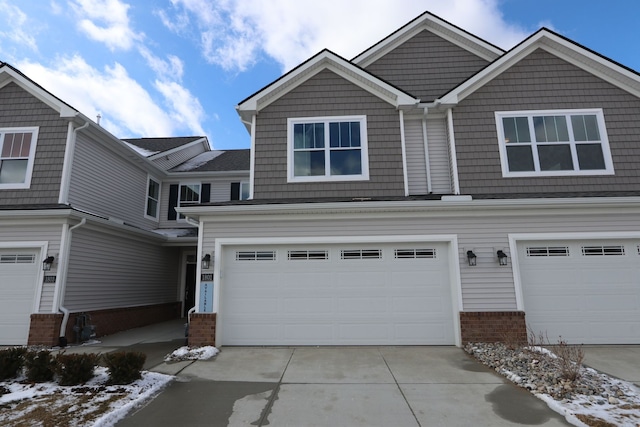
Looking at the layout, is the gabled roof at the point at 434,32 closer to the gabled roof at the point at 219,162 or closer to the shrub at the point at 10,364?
the gabled roof at the point at 219,162

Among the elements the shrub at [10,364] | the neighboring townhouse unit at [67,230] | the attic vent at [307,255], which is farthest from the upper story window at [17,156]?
the attic vent at [307,255]

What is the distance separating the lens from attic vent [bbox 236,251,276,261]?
8.22 meters

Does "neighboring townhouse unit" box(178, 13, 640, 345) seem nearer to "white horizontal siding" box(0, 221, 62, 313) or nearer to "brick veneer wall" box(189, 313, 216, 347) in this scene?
"brick veneer wall" box(189, 313, 216, 347)

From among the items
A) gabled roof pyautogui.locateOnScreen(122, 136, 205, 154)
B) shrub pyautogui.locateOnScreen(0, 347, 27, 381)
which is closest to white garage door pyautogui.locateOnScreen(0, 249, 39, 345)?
shrub pyautogui.locateOnScreen(0, 347, 27, 381)

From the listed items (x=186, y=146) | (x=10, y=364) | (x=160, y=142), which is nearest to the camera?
(x=10, y=364)

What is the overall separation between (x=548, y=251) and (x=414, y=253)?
300cm

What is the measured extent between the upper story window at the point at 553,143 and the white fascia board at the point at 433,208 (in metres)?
1.16

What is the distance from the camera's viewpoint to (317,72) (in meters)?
9.68

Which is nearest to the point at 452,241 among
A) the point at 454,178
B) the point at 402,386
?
the point at 454,178

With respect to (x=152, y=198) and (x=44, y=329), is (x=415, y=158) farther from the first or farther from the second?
(x=152, y=198)

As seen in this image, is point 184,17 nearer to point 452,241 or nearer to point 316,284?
point 316,284

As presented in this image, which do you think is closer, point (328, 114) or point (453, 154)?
point (453, 154)

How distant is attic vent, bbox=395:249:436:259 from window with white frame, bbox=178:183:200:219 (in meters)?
9.70

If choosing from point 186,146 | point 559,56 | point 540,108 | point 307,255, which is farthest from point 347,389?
point 186,146
